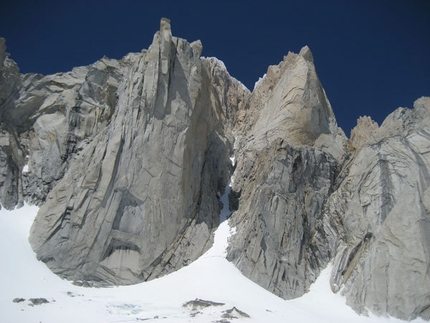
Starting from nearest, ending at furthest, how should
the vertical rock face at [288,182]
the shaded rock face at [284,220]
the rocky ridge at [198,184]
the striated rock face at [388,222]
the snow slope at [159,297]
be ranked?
the snow slope at [159,297]
the striated rock face at [388,222]
the rocky ridge at [198,184]
the shaded rock face at [284,220]
the vertical rock face at [288,182]

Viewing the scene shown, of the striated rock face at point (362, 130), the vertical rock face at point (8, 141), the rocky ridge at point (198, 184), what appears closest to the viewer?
the rocky ridge at point (198, 184)

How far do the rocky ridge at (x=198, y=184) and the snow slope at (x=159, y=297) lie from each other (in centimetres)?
87

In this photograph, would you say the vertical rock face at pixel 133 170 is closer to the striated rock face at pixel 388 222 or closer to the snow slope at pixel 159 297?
the snow slope at pixel 159 297

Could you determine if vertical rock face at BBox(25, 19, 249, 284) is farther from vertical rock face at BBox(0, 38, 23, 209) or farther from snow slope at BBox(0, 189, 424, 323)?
snow slope at BBox(0, 189, 424, 323)

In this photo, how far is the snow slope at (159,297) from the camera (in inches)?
837

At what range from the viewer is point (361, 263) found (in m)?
26.8

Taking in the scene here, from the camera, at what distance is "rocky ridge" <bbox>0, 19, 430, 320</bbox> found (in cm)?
2708

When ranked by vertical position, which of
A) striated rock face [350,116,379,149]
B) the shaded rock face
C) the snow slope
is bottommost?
the snow slope

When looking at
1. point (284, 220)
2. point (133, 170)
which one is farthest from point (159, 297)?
point (284, 220)

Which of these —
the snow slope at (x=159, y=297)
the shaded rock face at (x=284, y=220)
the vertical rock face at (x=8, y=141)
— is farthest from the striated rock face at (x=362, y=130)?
the vertical rock face at (x=8, y=141)

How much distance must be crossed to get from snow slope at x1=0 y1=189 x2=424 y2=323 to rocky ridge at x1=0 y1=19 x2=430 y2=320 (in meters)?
0.87

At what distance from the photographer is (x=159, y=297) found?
24.5 metres

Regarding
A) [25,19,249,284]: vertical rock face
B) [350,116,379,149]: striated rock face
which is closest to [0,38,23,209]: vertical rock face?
[25,19,249,284]: vertical rock face

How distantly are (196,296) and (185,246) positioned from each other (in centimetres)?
525
